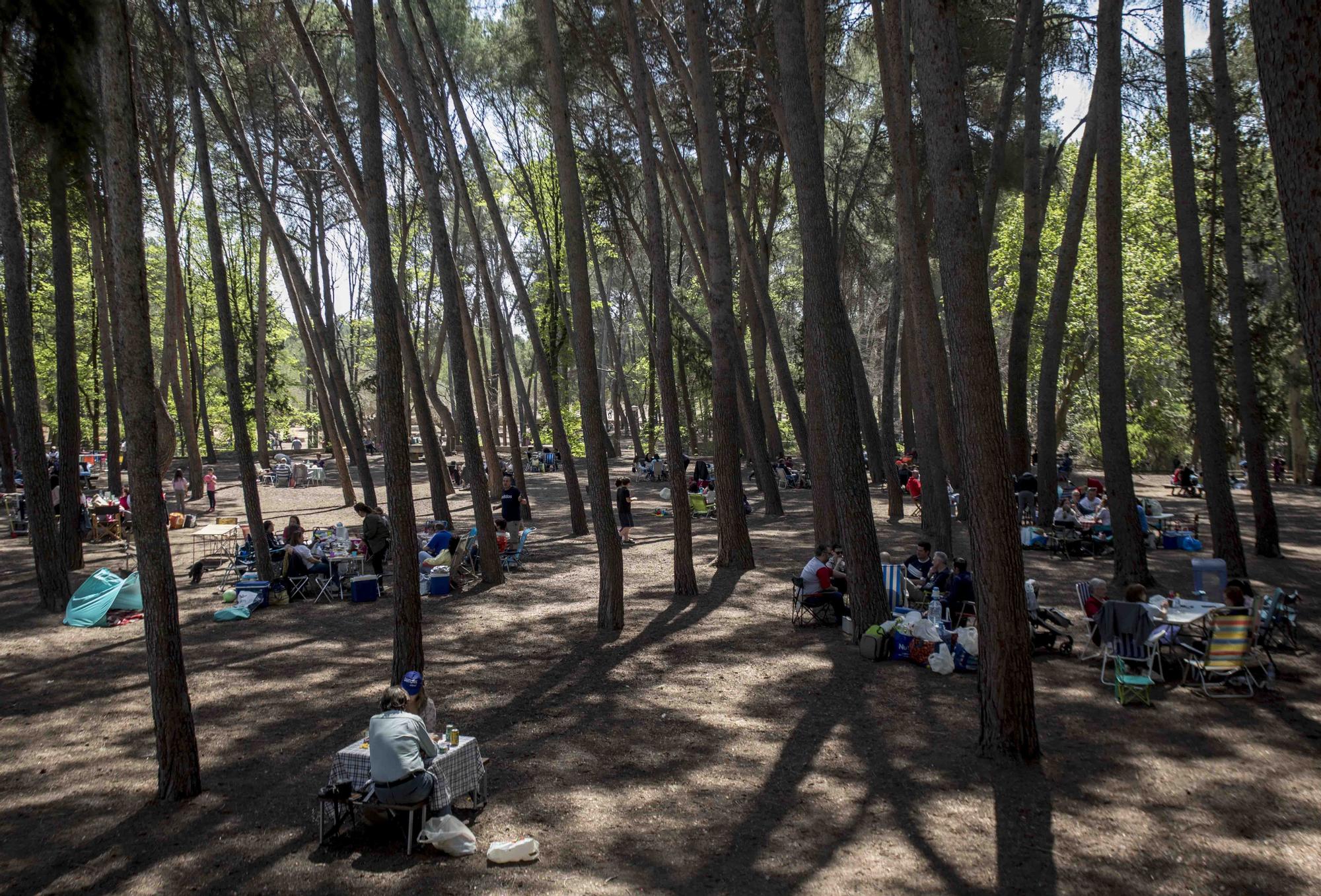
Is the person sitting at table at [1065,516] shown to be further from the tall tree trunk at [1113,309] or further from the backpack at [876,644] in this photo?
the backpack at [876,644]

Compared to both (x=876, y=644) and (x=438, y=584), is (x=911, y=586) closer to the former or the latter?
(x=876, y=644)

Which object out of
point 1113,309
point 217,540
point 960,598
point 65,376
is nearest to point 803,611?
point 960,598

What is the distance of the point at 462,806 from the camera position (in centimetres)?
586

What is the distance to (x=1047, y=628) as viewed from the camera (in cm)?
932

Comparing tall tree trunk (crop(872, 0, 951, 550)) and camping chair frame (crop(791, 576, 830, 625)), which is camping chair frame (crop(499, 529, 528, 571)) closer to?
camping chair frame (crop(791, 576, 830, 625))

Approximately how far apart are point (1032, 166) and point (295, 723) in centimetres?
1478

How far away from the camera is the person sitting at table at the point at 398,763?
539cm

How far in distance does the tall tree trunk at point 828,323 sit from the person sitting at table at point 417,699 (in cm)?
482

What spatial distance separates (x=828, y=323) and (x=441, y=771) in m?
5.92

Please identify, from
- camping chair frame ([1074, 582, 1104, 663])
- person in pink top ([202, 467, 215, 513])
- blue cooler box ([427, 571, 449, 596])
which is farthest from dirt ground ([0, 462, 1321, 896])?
person in pink top ([202, 467, 215, 513])

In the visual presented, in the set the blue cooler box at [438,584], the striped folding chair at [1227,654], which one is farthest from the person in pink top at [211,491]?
the striped folding chair at [1227,654]

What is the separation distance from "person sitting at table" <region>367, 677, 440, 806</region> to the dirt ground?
1.13ft

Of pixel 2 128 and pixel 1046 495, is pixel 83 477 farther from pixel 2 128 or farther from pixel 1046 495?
pixel 1046 495

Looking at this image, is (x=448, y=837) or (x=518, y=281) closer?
(x=448, y=837)
